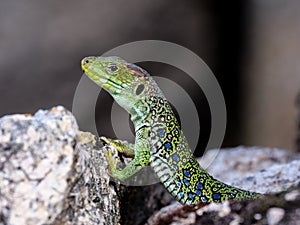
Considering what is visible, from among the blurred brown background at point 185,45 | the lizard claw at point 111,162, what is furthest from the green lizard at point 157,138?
the blurred brown background at point 185,45

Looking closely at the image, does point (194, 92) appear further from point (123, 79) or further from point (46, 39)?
point (123, 79)

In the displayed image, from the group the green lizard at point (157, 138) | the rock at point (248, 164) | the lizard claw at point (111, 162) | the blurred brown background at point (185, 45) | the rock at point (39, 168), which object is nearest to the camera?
the rock at point (39, 168)

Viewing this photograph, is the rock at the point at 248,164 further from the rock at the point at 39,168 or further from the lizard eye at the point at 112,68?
the rock at the point at 39,168

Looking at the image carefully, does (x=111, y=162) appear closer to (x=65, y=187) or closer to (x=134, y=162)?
(x=134, y=162)

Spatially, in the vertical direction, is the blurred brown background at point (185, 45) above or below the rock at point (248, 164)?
above

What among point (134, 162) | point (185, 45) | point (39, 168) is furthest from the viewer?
point (185, 45)

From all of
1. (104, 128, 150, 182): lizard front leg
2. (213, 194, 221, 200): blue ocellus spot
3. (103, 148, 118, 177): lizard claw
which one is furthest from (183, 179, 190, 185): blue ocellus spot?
(103, 148, 118, 177): lizard claw

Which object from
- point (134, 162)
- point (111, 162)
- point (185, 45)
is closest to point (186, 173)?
point (134, 162)
